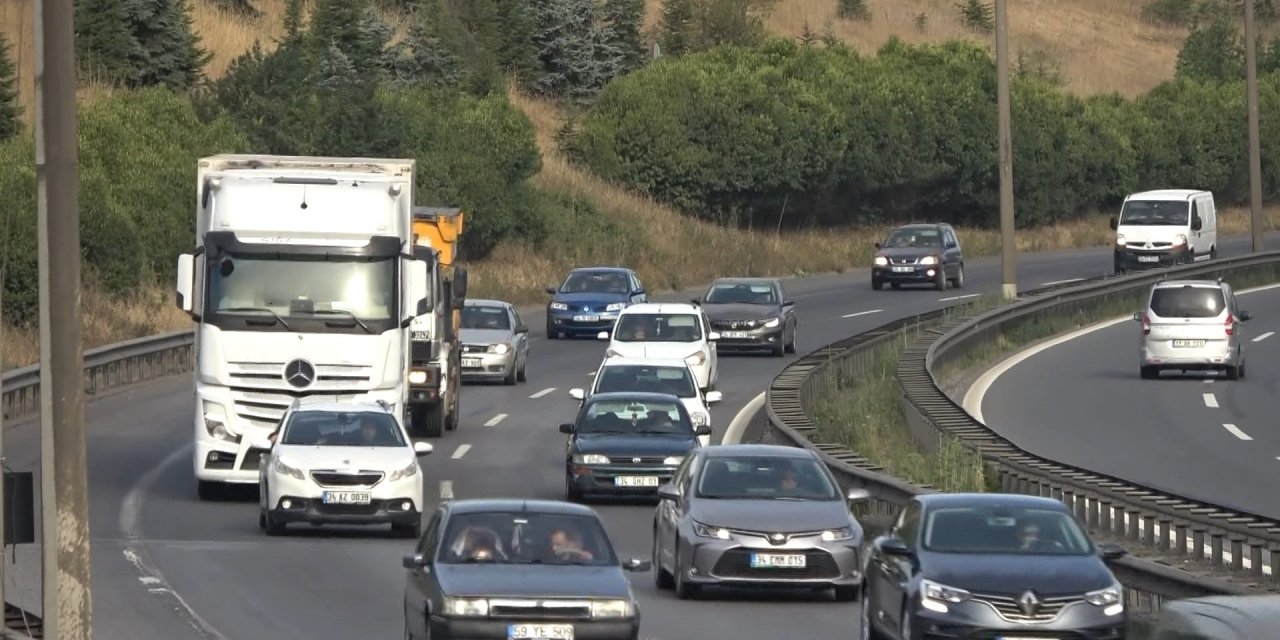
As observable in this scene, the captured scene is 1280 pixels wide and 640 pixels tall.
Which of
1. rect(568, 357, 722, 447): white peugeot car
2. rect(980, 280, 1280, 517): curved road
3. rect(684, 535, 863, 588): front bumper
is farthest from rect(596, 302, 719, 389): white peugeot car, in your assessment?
rect(684, 535, 863, 588): front bumper

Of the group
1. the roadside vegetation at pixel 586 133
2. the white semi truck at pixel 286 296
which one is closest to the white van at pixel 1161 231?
the roadside vegetation at pixel 586 133

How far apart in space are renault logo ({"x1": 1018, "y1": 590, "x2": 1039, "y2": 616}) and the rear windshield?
2822cm

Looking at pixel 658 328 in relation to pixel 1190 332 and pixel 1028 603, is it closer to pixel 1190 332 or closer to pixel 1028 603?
pixel 1190 332

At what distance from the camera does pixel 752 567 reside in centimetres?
1941

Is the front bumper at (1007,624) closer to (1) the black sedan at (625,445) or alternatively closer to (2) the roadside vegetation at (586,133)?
(1) the black sedan at (625,445)

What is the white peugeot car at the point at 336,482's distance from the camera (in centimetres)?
2397

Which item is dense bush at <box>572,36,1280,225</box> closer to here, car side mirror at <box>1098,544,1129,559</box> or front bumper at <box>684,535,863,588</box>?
front bumper at <box>684,535,863,588</box>

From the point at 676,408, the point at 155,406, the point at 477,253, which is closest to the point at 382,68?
the point at 477,253

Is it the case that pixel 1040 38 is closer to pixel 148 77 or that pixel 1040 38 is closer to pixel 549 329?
pixel 148 77

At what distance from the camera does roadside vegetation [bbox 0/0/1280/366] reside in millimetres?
55406

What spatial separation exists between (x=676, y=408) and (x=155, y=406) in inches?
472

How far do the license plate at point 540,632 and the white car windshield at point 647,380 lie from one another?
55.7ft

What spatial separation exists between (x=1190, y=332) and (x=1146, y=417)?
612 cm

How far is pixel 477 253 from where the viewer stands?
64.6m
